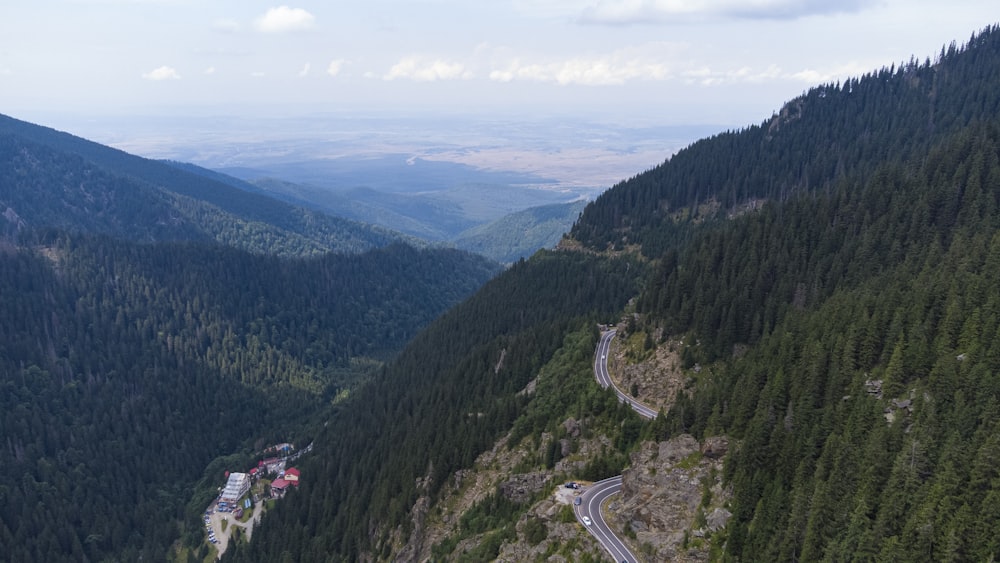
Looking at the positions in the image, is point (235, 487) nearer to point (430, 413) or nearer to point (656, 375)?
point (430, 413)

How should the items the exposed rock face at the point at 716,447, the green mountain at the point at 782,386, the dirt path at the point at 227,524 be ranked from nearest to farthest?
the green mountain at the point at 782,386
the exposed rock face at the point at 716,447
the dirt path at the point at 227,524

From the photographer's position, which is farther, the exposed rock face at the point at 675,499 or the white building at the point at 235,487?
the white building at the point at 235,487

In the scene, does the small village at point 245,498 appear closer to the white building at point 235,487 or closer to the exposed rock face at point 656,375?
the white building at point 235,487

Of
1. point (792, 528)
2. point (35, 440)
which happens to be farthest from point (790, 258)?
point (35, 440)

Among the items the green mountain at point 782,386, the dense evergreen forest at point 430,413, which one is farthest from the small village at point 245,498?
the green mountain at point 782,386

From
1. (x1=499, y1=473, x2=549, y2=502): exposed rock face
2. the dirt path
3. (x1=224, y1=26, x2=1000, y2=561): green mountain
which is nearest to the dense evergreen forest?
(x1=224, y1=26, x2=1000, y2=561): green mountain

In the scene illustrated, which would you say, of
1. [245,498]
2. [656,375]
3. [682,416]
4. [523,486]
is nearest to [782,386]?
[682,416]

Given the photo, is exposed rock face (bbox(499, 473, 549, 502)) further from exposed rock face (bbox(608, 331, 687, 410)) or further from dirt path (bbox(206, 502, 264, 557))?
dirt path (bbox(206, 502, 264, 557))
